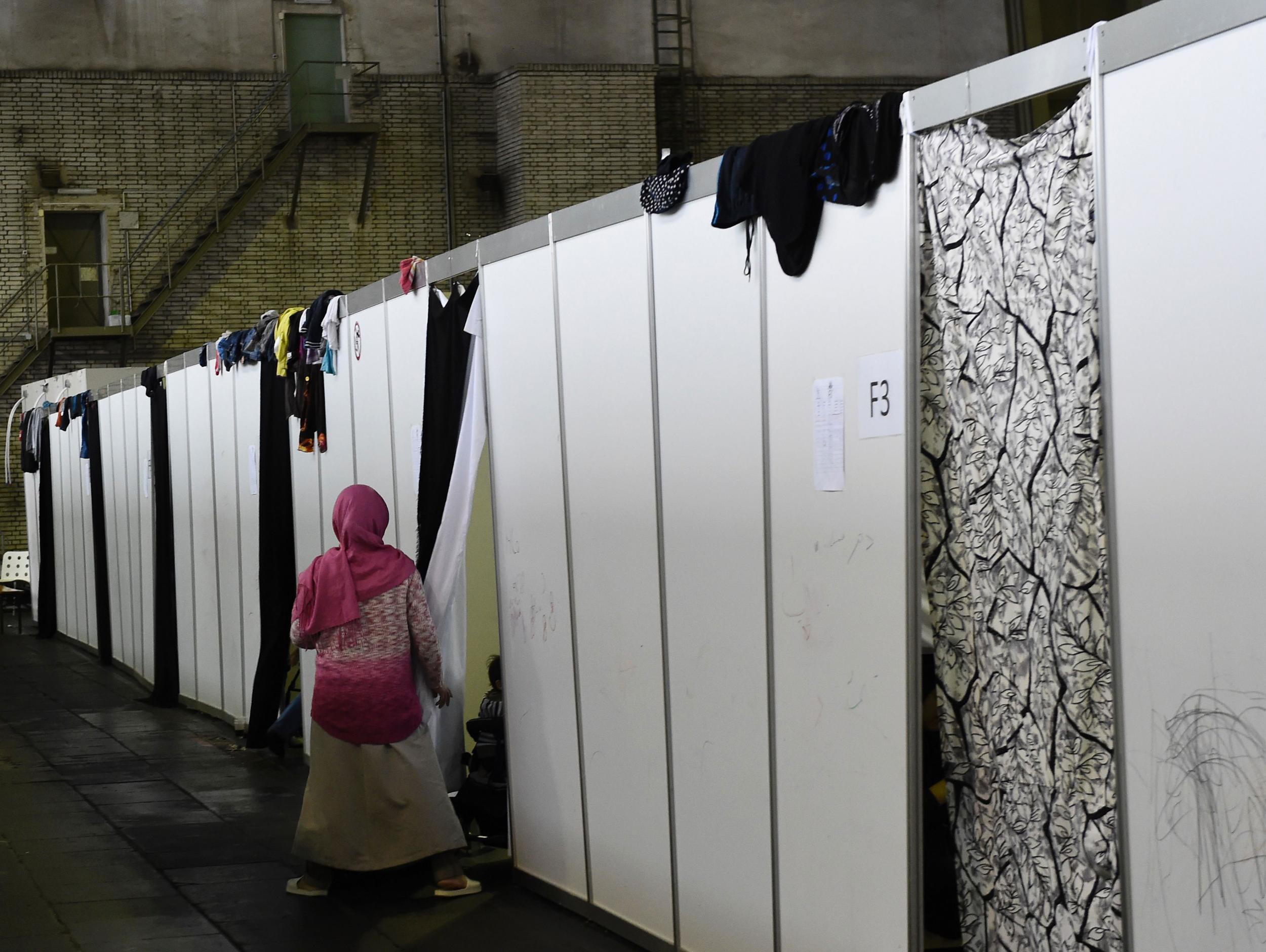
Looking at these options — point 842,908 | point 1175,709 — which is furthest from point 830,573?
point 1175,709

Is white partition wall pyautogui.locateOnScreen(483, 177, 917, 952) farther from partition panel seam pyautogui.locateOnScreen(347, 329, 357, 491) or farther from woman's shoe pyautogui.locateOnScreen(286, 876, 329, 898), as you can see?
partition panel seam pyautogui.locateOnScreen(347, 329, 357, 491)

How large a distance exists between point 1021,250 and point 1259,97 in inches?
29.4

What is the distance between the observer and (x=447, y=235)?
24.4 meters

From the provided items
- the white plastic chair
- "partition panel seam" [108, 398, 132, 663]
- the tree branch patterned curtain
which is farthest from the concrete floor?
the white plastic chair

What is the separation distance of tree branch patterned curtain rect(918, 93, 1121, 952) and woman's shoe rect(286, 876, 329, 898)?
10.8 feet

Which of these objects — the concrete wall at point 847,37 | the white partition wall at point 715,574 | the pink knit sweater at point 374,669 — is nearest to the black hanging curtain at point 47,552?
the concrete wall at point 847,37

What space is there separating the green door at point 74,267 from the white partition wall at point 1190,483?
22.1 m

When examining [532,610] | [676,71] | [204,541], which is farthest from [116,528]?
[676,71]

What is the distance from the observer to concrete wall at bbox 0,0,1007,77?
75.7ft

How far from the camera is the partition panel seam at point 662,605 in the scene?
17.0 feet

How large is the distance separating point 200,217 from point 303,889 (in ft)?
62.8

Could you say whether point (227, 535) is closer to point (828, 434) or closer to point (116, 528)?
point (116, 528)

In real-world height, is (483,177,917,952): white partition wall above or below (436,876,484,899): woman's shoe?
above

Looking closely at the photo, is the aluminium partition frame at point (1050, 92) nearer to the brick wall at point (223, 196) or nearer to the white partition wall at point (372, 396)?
the white partition wall at point (372, 396)
